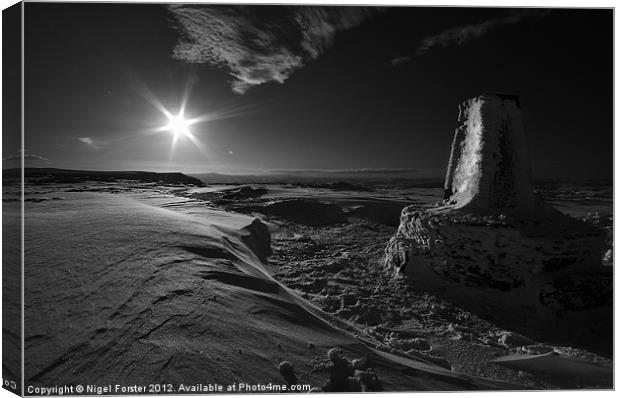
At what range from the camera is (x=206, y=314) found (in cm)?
213

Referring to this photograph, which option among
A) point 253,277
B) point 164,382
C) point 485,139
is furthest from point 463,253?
point 164,382

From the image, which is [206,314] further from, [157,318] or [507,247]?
[507,247]

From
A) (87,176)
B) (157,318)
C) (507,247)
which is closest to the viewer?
(157,318)

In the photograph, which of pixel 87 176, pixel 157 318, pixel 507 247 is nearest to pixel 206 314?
pixel 157 318

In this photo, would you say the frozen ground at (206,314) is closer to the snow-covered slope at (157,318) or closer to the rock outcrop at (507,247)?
the snow-covered slope at (157,318)

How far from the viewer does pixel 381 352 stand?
91.6 inches

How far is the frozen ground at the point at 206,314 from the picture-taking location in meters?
1.90

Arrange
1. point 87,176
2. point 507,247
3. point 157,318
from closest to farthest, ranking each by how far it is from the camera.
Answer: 1. point 157,318
2. point 507,247
3. point 87,176

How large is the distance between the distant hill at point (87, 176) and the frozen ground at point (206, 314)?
92mm

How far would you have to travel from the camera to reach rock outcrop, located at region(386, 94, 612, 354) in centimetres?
284

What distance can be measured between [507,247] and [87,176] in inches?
174

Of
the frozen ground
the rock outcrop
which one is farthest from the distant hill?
the rock outcrop

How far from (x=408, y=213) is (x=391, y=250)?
542 mm

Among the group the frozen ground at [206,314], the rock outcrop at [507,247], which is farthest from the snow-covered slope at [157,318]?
the rock outcrop at [507,247]
